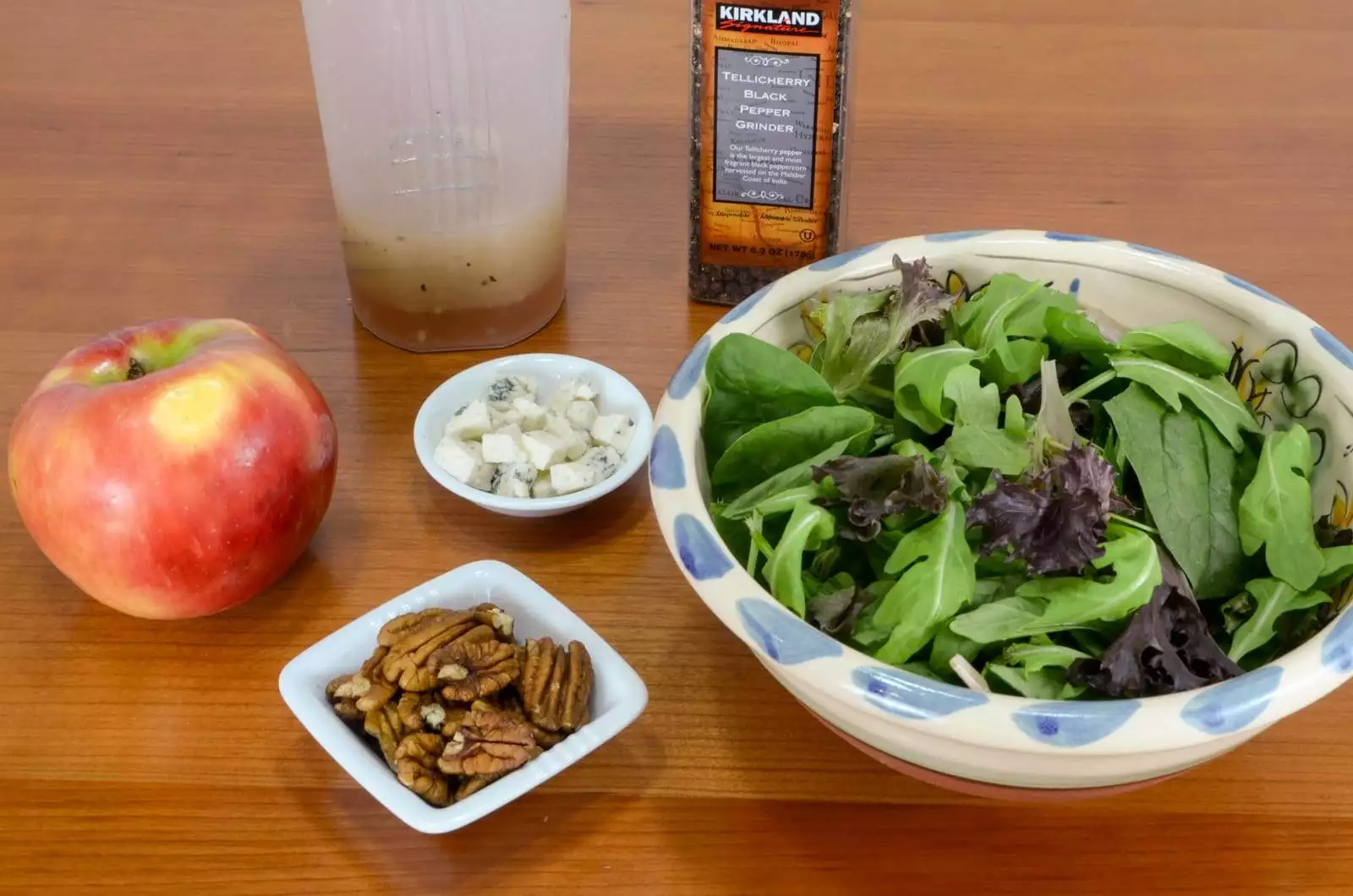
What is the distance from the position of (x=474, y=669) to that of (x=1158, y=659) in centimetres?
29

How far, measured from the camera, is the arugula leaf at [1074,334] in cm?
59

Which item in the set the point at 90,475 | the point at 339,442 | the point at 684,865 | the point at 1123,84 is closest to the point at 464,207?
the point at 339,442

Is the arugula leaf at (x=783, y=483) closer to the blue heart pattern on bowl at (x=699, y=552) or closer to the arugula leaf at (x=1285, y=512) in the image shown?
the blue heart pattern on bowl at (x=699, y=552)

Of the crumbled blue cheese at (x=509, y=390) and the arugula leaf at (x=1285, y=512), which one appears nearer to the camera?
the arugula leaf at (x=1285, y=512)

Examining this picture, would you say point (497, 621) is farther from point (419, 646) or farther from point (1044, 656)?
point (1044, 656)

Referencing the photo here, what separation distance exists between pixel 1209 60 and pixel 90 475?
3.26ft

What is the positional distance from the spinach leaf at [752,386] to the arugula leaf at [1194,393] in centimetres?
14

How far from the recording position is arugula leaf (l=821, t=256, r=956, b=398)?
23.6 inches

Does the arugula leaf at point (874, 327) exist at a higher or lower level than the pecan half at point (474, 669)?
higher

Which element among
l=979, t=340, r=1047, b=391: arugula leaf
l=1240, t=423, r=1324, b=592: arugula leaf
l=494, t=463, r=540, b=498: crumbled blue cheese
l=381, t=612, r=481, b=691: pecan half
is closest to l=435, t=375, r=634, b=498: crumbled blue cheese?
l=494, t=463, r=540, b=498: crumbled blue cheese

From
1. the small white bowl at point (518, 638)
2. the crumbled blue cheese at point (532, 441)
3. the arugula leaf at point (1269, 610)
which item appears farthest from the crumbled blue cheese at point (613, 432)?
the arugula leaf at point (1269, 610)

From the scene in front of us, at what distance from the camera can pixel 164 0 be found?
1.19 meters

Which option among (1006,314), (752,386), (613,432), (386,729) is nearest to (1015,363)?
(1006,314)

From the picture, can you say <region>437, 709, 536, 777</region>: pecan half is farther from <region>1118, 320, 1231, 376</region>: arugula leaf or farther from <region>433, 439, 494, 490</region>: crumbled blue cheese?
<region>1118, 320, 1231, 376</region>: arugula leaf
